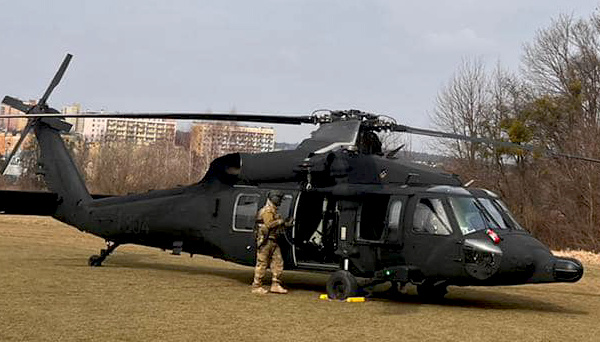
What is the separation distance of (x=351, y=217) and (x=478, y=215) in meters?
1.91

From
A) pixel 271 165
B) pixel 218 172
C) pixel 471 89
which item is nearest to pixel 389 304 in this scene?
pixel 271 165

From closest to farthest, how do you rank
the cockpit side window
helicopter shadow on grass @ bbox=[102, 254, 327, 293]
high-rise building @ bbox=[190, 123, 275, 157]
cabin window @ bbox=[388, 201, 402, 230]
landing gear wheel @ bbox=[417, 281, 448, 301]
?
cabin window @ bbox=[388, 201, 402, 230]
landing gear wheel @ bbox=[417, 281, 448, 301]
the cockpit side window
helicopter shadow on grass @ bbox=[102, 254, 327, 293]
high-rise building @ bbox=[190, 123, 275, 157]

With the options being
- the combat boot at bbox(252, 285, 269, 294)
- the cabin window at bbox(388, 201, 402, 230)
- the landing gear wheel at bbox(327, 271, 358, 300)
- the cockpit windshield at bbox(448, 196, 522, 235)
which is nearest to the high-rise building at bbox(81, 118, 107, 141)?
the combat boot at bbox(252, 285, 269, 294)

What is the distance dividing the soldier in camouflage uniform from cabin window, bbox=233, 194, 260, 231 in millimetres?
745

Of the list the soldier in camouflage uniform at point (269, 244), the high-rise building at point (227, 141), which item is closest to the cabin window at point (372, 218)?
the soldier in camouflage uniform at point (269, 244)

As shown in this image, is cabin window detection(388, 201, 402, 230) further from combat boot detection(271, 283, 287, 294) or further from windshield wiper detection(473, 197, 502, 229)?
combat boot detection(271, 283, 287, 294)

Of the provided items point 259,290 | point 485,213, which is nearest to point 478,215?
point 485,213

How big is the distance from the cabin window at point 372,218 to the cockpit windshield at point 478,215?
1053mm

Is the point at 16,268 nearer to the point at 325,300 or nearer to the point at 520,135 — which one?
the point at 325,300

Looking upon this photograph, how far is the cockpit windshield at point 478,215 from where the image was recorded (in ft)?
34.5

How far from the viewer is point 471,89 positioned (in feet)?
146

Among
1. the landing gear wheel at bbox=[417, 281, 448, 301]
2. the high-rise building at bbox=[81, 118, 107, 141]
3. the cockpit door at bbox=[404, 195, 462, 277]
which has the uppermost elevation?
the high-rise building at bbox=[81, 118, 107, 141]

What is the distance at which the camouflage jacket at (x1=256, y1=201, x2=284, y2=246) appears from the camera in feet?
37.3

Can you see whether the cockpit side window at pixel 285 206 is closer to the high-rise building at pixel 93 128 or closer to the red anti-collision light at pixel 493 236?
the red anti-collision light at pixel 493 236
